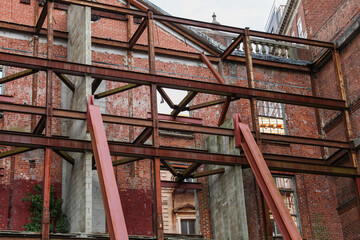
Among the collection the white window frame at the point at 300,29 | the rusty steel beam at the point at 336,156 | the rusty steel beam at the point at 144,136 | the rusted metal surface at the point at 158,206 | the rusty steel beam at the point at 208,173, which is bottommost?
the rusted metal surface at the point at 158,206

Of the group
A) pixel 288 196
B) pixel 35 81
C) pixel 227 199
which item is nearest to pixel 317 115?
pixel 288 196

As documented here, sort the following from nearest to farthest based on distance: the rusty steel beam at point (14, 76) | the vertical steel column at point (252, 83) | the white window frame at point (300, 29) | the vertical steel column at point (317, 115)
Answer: the rusty steel beam at point (14, 76) < the vertical steel column at point (252, 83) < the vertical steel column at point (317, 115) < the white window frame at point (300, 29)

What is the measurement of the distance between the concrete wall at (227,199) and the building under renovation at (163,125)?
0.05 metres

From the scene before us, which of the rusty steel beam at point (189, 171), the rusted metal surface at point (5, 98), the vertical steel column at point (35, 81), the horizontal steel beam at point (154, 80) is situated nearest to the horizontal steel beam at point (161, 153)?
the rusty steel beam at point (189, 171)

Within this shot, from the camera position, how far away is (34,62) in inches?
778

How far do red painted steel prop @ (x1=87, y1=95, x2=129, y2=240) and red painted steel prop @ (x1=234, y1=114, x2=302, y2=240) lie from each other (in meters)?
4.72

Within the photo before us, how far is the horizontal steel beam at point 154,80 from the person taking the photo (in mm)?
19703

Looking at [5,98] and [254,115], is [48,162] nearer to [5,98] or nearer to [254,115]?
[5,98]

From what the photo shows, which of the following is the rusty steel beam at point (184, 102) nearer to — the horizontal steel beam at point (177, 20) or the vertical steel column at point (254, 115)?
the vertical steel column at point (254, 115)

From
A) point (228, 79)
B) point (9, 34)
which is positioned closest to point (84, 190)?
point (9, 34)

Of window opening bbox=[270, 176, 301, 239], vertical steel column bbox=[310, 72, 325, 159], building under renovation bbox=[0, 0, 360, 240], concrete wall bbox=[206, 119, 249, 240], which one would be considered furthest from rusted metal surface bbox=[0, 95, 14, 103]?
vertical steel column bbox=[310, 72, 325, 159]

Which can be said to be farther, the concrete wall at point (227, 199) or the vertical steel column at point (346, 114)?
the vertical steel column at point (346, 114)

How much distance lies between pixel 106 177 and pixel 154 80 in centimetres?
487

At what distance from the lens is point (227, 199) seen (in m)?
22.1
